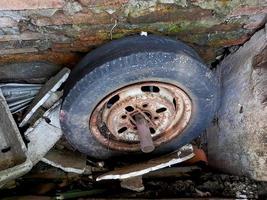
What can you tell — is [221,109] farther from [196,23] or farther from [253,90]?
[196,23]

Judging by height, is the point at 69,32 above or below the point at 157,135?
above

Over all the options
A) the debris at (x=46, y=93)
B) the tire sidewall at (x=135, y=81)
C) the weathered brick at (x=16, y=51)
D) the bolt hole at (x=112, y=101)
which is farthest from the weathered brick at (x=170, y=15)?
the weathered brick at (x=16, y=51)

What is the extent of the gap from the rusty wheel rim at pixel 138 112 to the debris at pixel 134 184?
27 centimetres

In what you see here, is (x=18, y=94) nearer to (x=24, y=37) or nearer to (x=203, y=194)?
(x=24, y=37)

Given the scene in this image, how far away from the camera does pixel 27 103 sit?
326 centimetres

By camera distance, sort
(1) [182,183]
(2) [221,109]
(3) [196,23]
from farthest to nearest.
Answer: (2) [221,109] → (1) [182,183] → (3) [196,23]

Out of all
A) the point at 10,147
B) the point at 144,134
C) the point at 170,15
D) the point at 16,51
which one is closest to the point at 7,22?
the point at 16,51

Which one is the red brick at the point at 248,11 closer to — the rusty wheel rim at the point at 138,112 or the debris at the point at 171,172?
the rusty wheel rim at the point at 138,112

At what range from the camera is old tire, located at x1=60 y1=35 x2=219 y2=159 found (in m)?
2.63

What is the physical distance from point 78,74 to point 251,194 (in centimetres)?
152

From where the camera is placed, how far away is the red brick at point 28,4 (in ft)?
8.11

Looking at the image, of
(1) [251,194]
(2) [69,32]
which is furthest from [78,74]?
(1) [251,194]

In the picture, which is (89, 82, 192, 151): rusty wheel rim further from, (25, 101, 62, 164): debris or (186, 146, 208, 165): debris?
(186, 146, 208, 165): debris

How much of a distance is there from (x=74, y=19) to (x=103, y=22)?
0.64ft
